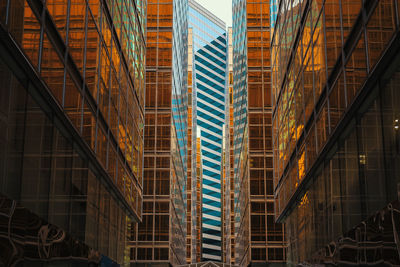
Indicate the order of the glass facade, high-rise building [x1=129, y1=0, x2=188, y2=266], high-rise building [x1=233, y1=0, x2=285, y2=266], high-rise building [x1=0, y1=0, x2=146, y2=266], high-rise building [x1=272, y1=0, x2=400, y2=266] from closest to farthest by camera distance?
high-rise building [x1=0, y1=0, x2=146, y2=266]
high-rise building [x1=272, y1=0, x2=400, y2=266]
high-rise building [x1=233, y1=0, x2=285, y2=266]
high-rise building [x1=129, y1=0, x2=188, y2=266]
the glass facade

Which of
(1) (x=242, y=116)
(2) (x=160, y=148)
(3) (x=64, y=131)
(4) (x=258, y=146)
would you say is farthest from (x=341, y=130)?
(1) (x=242, y=116)

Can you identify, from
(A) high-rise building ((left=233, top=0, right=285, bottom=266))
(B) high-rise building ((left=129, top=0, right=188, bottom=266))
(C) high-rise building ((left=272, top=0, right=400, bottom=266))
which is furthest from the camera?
(B) high-rise building ((left=129, top=0, right=188, bottom=266))

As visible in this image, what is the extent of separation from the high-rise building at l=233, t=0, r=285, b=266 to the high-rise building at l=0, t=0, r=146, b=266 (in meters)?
36.1

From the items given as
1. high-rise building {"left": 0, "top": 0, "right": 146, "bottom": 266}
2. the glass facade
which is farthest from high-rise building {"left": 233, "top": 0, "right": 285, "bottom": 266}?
high-rise building {"left": 0, "top": 0, "right": 146, "bottom": 266}

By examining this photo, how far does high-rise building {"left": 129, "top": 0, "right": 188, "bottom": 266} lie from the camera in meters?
72.1

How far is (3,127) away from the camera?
577 inches

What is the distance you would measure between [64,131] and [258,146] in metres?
55.0

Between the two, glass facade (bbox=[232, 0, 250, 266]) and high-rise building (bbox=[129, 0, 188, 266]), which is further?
glass facade (bbox=[232, 0, 250, 266])

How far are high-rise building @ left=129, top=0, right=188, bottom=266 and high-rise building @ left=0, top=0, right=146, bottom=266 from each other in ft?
113

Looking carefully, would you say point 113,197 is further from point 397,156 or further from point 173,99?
point 173,99

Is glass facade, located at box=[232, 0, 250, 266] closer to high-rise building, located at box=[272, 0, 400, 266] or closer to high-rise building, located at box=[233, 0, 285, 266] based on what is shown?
high-rise building, located at box=[233, 0, 285, 266]

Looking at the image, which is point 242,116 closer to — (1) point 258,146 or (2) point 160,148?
(1) point 258,146

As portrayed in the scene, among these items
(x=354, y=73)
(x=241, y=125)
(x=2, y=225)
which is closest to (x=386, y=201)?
(x=354, y=73)

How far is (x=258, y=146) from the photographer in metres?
74.8
